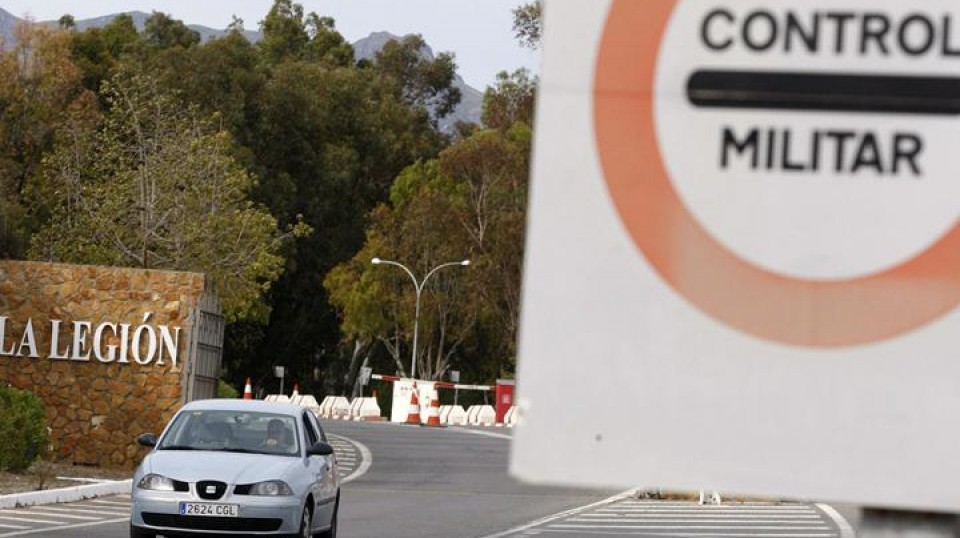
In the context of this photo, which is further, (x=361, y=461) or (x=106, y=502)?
(x=361, y=461)

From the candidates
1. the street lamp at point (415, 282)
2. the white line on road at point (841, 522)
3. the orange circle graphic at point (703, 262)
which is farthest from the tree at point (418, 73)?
the orange circle graphic at point (703, 262)

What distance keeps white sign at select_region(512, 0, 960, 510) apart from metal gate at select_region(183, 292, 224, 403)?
32.9 metres

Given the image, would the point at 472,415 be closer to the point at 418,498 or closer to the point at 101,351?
the point at 101,351

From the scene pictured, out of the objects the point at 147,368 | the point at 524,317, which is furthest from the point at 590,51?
the point at 147,368

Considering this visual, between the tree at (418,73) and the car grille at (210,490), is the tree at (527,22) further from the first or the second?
the car grille at (210,490)

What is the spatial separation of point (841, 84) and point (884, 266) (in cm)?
22

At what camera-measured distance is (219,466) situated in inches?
821

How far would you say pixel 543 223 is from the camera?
2.66 metres

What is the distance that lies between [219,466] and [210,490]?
0.30 m

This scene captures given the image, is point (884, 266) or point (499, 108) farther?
point (499, 108)

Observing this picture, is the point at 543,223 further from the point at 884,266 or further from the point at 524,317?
the point at 884,266

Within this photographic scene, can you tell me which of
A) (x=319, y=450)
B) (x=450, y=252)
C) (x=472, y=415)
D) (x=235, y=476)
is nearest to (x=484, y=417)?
(x=472, y=415)

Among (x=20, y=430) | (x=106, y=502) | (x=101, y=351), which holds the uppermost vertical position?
(x=101, y=351)

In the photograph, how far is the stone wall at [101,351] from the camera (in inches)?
1375
